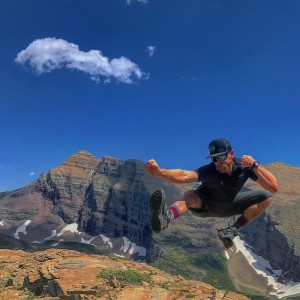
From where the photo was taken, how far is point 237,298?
22.9 metres

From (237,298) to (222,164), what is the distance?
581 inches

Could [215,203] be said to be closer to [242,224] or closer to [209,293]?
→ [242,224]

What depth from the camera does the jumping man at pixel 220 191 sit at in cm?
1065

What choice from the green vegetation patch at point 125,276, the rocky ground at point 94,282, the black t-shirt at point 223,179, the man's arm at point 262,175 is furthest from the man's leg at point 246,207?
the green vegetation patch at point 125,276

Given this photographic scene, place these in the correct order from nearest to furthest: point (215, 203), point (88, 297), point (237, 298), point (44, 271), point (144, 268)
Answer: point (215, 203)
point (88, 297)
point (237, 298)
point (44, 271)
point (144, 268)

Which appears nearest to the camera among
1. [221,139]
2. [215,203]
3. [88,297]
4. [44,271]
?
[221,139]

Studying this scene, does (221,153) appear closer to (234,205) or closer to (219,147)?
(219,147)

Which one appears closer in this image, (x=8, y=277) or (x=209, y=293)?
(x=209, y=293)

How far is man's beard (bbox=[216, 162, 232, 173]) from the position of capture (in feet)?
35.7

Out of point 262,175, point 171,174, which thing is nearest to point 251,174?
point 262,175

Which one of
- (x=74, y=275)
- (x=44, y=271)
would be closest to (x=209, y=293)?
(x=74, y=275)

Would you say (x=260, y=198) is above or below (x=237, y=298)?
above

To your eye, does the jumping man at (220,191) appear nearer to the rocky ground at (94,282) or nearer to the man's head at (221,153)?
the man's head at (221,153)

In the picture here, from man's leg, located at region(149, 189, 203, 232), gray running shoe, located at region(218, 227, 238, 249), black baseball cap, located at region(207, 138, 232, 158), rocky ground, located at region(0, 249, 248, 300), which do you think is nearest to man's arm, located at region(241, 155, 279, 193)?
black baseball cap, located at region(207, 138, 232, 158)
